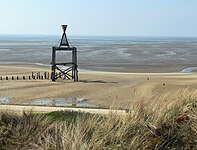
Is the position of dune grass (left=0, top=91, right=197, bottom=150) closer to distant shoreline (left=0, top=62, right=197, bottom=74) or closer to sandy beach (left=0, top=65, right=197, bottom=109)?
sandy beach (left=0, top=65, right=197, bottom=109)

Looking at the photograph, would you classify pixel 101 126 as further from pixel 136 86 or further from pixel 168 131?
pixel 136 86

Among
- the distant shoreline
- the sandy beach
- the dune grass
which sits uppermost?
the dune grass

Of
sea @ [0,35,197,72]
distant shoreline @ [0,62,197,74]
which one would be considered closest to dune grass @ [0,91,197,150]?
distant shoreline @ [0,62,197,74]

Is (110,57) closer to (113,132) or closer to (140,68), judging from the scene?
(140,68)

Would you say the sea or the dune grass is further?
the sea

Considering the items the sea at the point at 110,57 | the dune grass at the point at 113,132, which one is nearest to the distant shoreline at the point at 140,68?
the sea at the point at 110,57

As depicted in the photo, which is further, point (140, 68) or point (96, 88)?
point (140, 68)

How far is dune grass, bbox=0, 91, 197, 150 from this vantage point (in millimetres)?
4941

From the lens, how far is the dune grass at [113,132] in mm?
4941

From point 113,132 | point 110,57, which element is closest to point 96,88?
point 113,132

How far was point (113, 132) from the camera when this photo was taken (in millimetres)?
5238

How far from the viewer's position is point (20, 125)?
18.8ft

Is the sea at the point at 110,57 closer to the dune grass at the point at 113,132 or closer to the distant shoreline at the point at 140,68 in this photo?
the distant shoreline at the point at 140,68

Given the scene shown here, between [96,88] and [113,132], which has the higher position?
[113,132]
